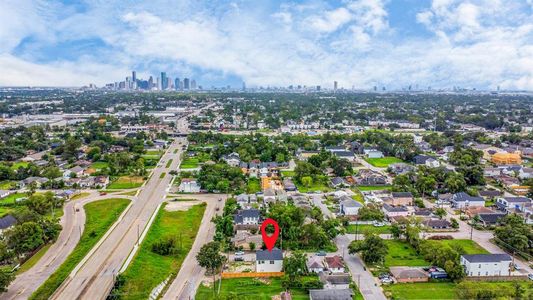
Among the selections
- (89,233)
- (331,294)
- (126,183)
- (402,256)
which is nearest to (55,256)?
(89,233)

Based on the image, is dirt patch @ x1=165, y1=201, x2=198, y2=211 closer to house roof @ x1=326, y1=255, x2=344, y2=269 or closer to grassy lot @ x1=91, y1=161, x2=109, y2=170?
house roof @ x1=326, y1=255, x2=344, y2=269

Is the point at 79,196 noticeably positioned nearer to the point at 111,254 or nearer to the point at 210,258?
the point at 111,254

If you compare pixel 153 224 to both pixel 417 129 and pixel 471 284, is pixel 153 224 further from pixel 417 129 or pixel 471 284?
pixel 417 129

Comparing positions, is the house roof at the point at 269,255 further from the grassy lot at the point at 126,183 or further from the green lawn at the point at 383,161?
the green lawn at the point at 383,161

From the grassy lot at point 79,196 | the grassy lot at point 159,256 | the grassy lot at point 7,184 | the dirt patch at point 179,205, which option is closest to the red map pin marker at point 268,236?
the grassy lot at point 159,256

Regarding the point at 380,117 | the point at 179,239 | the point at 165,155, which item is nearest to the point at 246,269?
the point at 179,239

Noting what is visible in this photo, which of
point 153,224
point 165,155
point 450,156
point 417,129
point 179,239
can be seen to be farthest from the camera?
point 417,129

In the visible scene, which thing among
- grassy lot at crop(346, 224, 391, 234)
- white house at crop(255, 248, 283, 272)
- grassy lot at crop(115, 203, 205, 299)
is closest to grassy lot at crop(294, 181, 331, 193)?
grassy lot at crop(346, 224, 391, 234)
